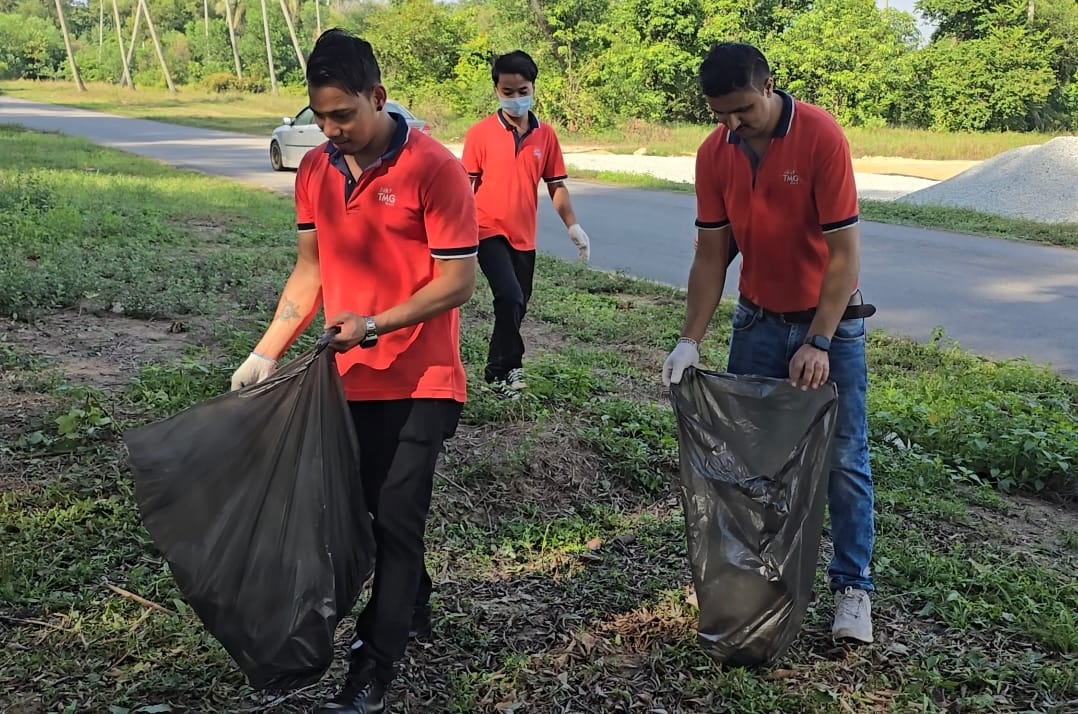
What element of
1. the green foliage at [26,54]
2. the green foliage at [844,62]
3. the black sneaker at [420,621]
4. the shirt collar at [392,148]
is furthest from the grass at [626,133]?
the green foliage at [26,54]

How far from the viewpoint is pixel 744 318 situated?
3.17m

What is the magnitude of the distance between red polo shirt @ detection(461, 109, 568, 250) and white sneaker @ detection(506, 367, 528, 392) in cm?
64

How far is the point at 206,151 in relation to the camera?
22.1m

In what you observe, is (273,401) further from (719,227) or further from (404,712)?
(719,227)

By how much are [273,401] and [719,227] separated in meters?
1.47

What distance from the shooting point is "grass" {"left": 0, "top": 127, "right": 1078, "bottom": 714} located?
284 centimetres

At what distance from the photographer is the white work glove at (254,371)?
2.67 meters

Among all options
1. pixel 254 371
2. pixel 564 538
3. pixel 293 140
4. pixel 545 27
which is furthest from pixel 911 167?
pixel 254 371

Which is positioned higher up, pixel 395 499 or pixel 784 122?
pixel 784 122

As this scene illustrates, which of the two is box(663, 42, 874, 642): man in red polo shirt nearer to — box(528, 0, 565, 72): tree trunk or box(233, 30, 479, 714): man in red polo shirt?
box(233, 30, 479, 714): man in red polo shirt

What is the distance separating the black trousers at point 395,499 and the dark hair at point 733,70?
111 centimetres

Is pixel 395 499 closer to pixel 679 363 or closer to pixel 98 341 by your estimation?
pixel 679 363

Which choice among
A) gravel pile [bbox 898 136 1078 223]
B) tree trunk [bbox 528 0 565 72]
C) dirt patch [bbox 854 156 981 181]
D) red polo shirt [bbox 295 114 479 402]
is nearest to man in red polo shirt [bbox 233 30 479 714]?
red polo shirt [bbox 295 114 479 402]

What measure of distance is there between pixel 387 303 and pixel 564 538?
4.88ft
